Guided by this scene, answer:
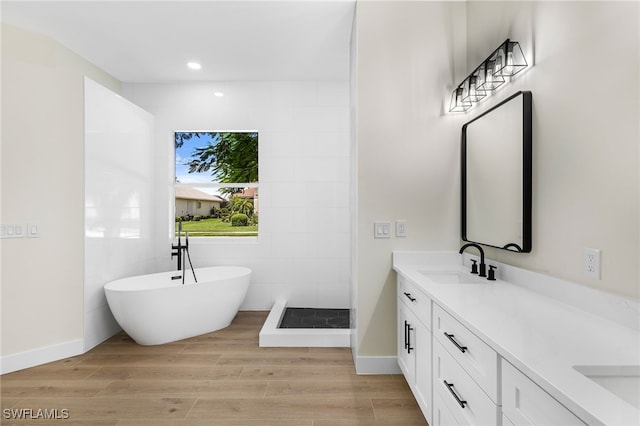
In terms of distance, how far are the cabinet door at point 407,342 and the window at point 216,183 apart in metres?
2.26

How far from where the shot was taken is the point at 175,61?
3344mm

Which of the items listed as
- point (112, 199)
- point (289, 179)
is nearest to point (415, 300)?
point (289, 179)

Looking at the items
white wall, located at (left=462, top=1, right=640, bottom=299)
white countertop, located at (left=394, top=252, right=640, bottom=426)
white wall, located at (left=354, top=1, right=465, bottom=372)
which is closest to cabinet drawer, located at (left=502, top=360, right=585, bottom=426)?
white countertop, located at (left=394, top=252, right=640, bottom=426)

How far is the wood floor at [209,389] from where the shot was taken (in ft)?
6.28

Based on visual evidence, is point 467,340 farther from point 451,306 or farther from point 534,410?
point 534,410

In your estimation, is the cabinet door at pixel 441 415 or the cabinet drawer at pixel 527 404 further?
the cabinet door at pixel 441 415

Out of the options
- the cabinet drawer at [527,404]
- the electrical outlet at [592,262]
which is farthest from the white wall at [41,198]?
the electrical outlet at [592,262]

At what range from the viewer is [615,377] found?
0.84 metres

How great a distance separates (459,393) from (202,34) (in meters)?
3.18

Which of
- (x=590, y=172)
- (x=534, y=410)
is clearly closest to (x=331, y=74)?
(x=590, y=172)

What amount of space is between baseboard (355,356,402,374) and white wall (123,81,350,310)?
1.43 metres

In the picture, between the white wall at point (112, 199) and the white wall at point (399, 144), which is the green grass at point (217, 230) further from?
the white wall at point (399, 144)

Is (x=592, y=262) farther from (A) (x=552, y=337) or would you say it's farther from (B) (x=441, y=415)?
(B) (x=441, y=415)

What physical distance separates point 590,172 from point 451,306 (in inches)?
31.1
